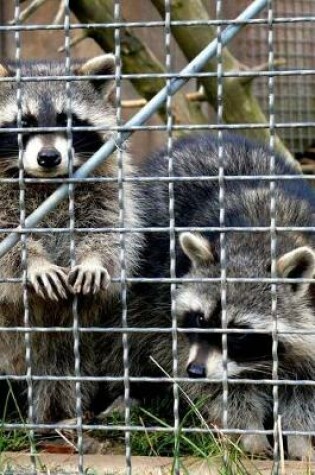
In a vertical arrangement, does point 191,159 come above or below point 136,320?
above

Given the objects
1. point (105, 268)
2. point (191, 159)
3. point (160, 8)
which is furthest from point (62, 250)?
point (160, 8)

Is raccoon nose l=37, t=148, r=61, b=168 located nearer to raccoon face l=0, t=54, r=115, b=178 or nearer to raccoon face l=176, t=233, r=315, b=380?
raccoon face l=0, t=54, r=115, b=178

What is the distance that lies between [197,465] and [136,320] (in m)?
1.19

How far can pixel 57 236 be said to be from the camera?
15.2 feet

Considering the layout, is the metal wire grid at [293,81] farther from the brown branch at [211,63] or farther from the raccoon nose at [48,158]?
the raccoon nose at [48,158]

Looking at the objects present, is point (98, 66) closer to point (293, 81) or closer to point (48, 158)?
point (48, 158)

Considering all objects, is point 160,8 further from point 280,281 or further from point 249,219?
point 280,281

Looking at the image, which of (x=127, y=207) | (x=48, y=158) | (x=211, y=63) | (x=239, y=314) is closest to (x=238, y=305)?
(x=239, y=314)

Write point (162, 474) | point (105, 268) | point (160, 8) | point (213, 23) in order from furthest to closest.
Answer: point (160, 8), point (105, 268), point (162, 474), point (213, 23)

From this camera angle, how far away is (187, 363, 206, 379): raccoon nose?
4.15 metres

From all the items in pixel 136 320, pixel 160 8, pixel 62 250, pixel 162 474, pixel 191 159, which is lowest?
pixel 162 474

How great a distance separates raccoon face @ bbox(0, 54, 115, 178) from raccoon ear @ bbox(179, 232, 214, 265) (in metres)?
0.60

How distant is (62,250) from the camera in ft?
15.1

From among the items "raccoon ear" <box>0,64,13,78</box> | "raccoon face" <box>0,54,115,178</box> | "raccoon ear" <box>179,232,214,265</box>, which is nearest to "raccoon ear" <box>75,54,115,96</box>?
"raccoon face" <box>0,54,115,178</box>
